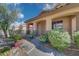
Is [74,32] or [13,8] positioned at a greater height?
[13,8]

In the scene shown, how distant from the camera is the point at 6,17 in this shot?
316 cm

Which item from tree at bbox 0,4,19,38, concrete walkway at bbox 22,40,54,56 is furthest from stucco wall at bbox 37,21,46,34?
tree at bbox 0,4,19,38

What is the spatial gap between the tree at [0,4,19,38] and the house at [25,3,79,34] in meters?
0.24

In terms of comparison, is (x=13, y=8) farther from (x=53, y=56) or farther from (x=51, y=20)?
(x=53, y=56)

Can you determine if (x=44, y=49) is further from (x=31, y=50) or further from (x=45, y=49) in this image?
(x=31, y=50)

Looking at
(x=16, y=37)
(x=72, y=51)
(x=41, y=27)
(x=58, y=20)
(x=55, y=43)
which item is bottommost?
(x=72, y=51)

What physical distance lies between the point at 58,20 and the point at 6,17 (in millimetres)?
823

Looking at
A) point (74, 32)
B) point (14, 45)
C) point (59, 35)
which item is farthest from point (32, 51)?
point (74, 32)

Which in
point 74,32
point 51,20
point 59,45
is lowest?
point 59,45

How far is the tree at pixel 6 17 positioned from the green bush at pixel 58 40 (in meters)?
0.63

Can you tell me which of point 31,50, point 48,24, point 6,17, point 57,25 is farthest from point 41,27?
point 6,17

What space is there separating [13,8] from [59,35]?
84 centimetres

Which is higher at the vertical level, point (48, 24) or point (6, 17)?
point (6, 17)

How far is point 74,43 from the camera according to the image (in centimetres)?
311
